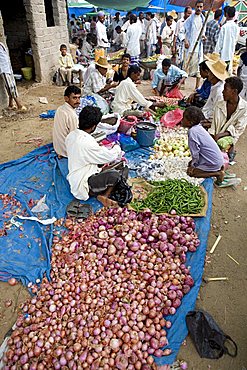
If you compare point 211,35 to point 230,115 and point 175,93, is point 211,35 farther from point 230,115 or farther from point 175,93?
point 230,115

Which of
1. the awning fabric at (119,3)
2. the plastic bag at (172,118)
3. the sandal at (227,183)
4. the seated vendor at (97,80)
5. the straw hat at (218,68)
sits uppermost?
the awning fabric at (119,3)

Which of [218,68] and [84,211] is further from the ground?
[218,68]

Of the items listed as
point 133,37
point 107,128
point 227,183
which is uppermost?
point 133,37

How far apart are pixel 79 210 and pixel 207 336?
185cm

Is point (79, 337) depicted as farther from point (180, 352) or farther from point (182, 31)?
point (182, 31)

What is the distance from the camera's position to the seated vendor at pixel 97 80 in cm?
535

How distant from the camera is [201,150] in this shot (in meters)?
3.61

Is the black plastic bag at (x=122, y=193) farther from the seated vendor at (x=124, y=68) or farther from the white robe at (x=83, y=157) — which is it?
the seated vendor at (x=124, y=68)

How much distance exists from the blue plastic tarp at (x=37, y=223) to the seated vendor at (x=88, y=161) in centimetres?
19

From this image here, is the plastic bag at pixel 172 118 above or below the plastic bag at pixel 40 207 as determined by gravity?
above

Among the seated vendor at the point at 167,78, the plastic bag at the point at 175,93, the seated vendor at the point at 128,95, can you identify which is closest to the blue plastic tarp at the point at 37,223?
the seated vendor at the point at 128,95

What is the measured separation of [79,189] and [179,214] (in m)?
1.20

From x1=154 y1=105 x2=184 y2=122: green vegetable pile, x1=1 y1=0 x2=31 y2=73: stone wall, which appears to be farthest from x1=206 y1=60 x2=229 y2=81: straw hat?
x1=1 y1=0 x2=31 y2=73: stone wall

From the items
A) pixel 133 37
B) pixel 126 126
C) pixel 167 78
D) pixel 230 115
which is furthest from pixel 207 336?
pixel 133 37
